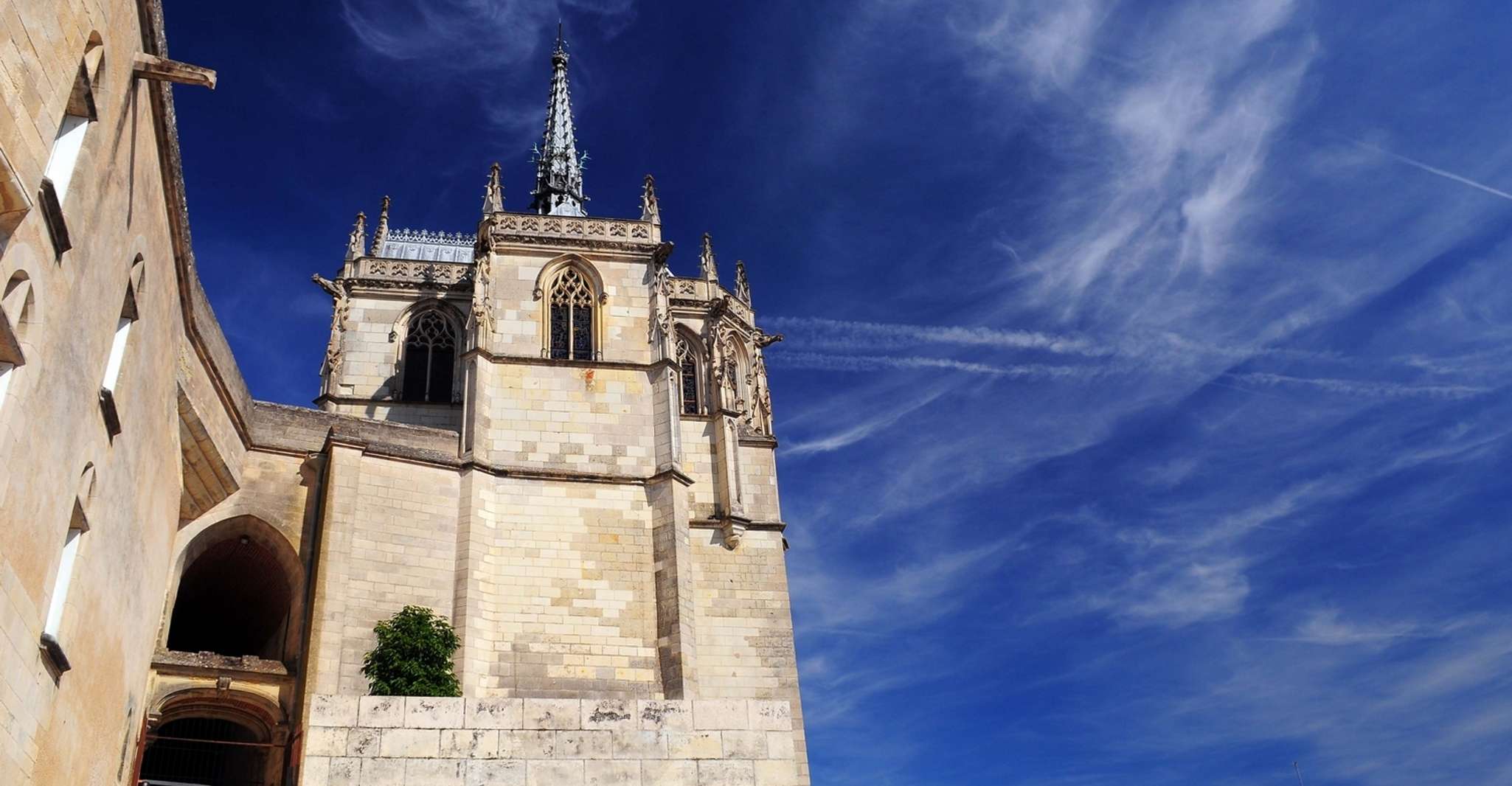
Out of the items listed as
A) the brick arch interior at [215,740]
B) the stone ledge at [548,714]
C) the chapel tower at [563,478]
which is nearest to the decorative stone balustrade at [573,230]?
the chapel tower at [563,478]

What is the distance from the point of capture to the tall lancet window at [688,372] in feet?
86.3

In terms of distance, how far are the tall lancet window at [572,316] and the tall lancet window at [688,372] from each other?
12.9 feet

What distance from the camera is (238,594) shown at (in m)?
18.7

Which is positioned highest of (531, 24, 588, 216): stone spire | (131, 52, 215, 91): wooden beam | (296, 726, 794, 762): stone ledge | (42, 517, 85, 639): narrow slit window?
(531, 24, 588, 216): stone spire

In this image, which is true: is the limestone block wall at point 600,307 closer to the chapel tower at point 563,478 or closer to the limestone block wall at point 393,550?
the chapel tower at point 563,478

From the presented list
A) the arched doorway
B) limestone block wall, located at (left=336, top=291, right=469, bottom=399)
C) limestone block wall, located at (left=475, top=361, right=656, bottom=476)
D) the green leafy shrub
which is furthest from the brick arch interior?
limestone block wall, located at (left=336, top=291, right=469, bottom=399)

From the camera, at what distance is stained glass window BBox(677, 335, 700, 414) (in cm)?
2631

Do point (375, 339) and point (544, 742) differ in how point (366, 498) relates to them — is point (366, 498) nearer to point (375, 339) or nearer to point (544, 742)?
point (375, 339)

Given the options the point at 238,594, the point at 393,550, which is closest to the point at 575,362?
the point at 393,550

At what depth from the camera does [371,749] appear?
9.52 metres

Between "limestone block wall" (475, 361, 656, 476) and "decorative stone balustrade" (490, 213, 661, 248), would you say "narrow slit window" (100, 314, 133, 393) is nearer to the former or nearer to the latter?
"limestone block wall" (475, 361, 656, 476)

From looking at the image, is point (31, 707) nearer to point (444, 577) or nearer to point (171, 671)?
point (171, 671)

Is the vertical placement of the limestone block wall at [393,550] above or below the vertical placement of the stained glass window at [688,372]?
below

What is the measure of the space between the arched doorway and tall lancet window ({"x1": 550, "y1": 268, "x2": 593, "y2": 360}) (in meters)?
6.47
